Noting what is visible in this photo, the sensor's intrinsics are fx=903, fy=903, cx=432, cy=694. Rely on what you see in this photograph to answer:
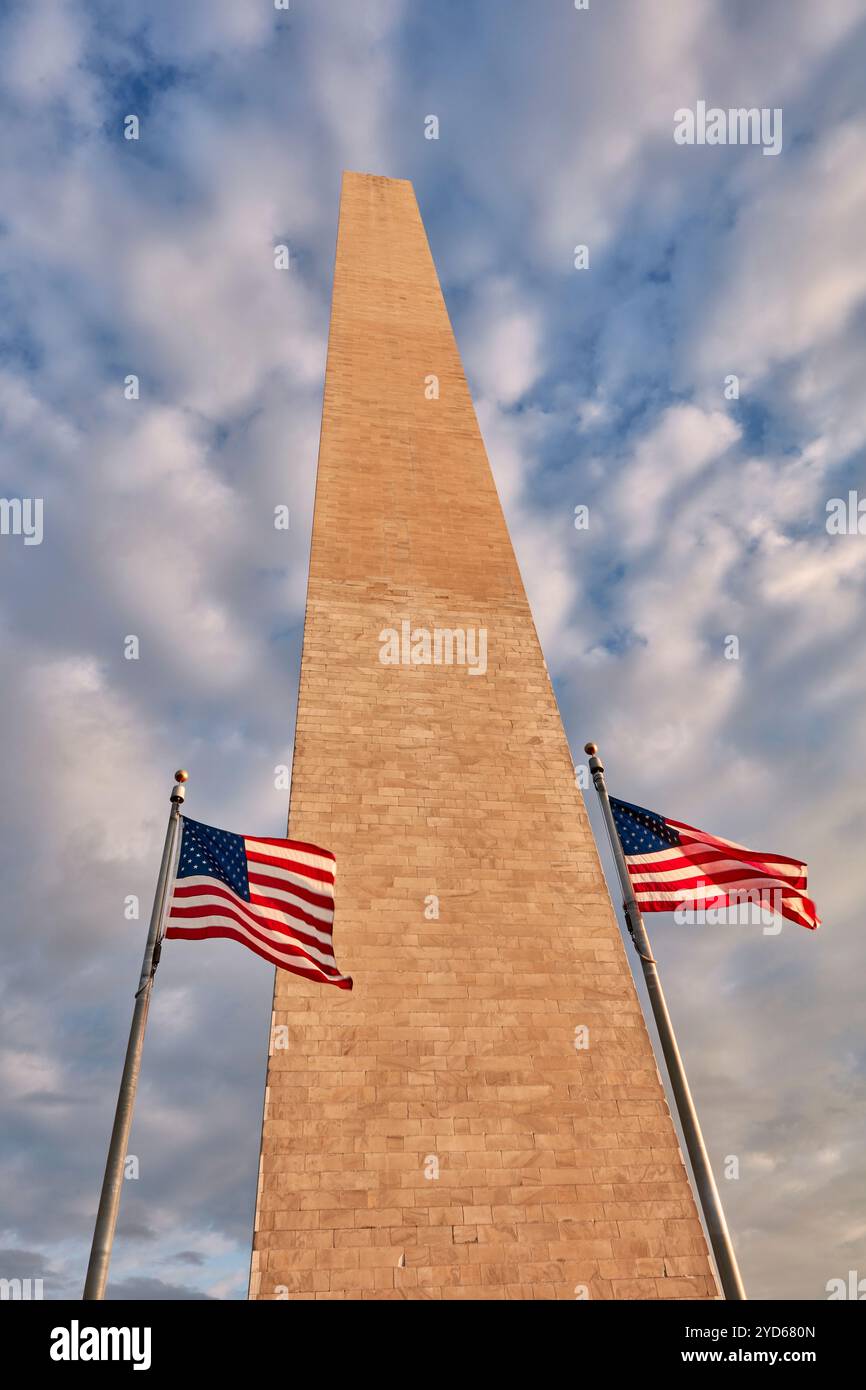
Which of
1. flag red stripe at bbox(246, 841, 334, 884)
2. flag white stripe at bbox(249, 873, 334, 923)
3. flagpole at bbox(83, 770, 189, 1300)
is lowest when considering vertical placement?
flagpole at bbox(83, 770, 189, 1300)

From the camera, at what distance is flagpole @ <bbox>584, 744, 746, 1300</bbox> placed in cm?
805

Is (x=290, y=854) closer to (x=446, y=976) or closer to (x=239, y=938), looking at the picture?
(x=239, y=938)

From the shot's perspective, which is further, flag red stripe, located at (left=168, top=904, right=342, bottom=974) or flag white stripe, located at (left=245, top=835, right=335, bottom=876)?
flag white stripe, located at (left=245, top=835, right=335, bottom=876)

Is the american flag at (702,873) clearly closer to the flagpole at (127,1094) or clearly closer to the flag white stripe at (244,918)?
the flag white stripe at (244,918)

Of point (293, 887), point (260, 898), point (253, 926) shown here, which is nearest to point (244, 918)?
point (253, 926)

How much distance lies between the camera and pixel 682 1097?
8.94m

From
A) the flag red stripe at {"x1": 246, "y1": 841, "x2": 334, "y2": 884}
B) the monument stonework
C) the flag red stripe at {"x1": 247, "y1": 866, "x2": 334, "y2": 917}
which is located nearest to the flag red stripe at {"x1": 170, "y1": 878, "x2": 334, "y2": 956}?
the flag red stripe at {"x1": 247, "y1": 866, "x2": 334, "y2": 917}

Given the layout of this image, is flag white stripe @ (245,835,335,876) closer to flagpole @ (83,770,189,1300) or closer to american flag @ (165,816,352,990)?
american flag @ (165,816,352,990)

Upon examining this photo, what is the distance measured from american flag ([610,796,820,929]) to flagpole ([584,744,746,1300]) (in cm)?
13

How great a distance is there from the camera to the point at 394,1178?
11.2 m

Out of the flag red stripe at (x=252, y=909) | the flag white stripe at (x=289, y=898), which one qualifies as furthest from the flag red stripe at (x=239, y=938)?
the flag white stripe at (x=289, y=898)
